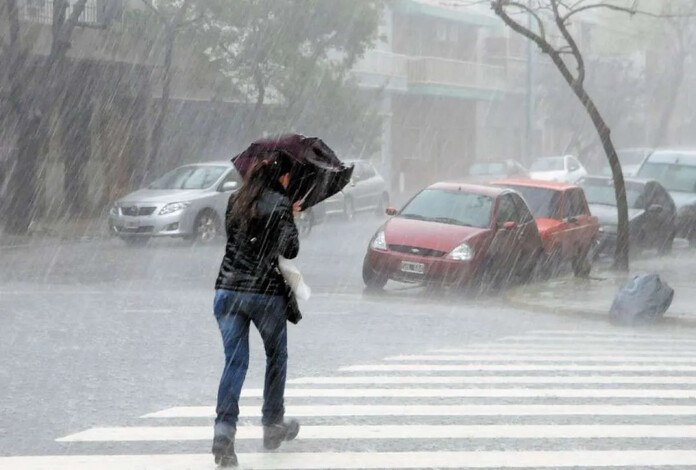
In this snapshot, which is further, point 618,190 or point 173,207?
point 173,207

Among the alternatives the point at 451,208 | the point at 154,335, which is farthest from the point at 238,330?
the point at 451,208

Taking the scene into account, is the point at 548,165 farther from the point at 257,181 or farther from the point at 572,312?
the point at 257,181

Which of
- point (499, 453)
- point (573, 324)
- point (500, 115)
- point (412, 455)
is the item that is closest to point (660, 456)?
point (499, 453)

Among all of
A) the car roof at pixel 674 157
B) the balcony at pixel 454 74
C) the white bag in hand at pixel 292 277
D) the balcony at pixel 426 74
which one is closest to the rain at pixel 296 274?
the white bag in hand at pixel 292 277

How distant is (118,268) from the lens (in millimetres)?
20844

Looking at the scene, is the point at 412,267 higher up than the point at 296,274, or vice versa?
the point at 296,274

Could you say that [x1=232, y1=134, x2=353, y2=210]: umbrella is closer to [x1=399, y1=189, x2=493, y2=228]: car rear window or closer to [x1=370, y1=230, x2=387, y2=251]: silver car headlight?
[x1=370, y1=230, x2=387, y2=251]: silver car headlight

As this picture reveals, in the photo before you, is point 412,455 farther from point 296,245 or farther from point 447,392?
point 447,392

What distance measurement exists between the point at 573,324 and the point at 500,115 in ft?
151

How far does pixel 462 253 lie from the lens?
17312mm

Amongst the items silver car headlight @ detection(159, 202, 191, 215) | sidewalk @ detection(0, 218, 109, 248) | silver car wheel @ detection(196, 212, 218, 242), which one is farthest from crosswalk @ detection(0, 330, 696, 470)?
sidewalk @ detection(0, 218, 109, 248)

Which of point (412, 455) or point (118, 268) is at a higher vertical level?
point (412, 455)

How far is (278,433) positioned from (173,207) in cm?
1814

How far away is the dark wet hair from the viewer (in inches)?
274
